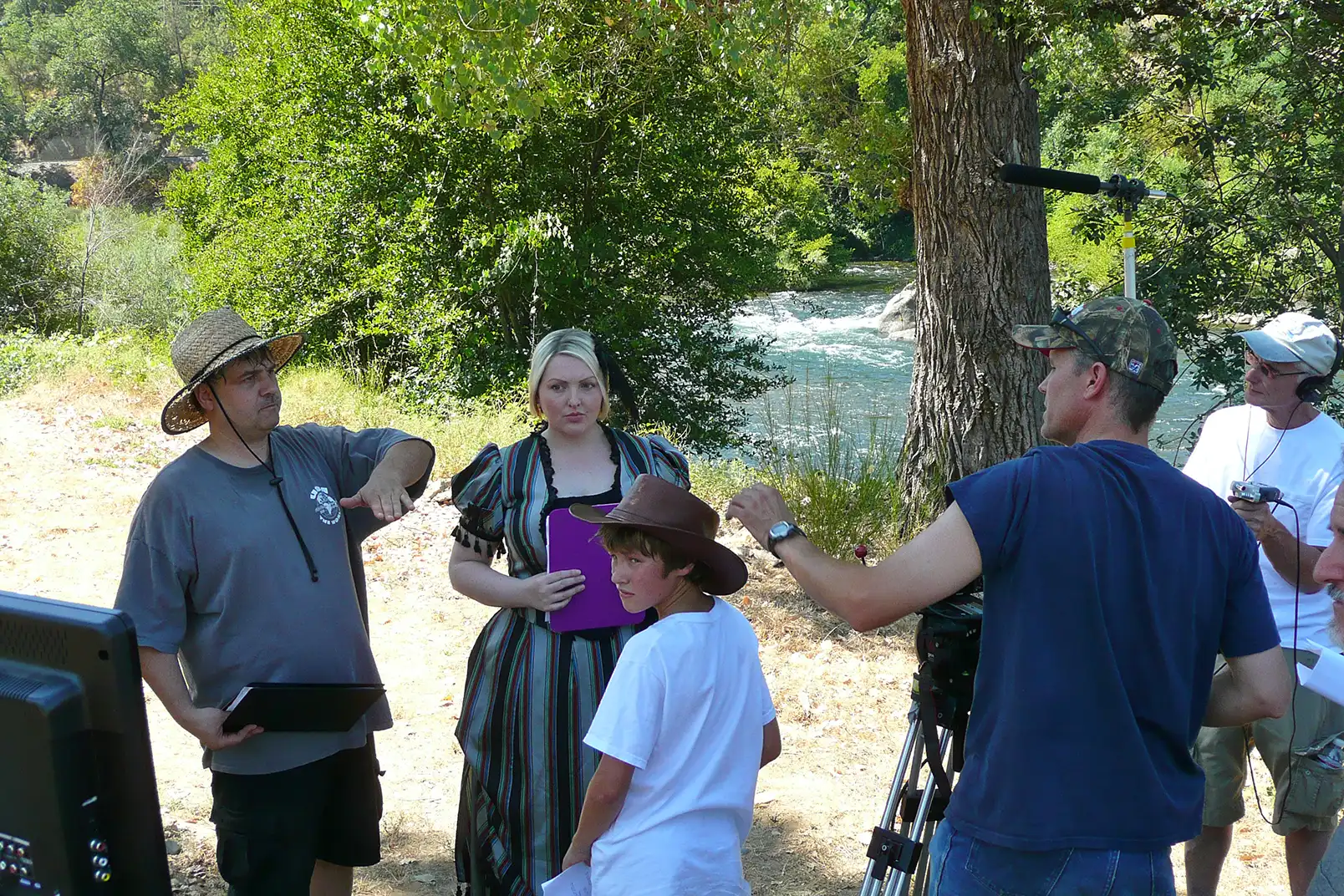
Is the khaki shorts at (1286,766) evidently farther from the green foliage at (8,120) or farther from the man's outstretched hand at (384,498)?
the green foliage at (8,120)

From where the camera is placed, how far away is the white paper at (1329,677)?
91.8 inches

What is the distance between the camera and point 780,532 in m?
2.22

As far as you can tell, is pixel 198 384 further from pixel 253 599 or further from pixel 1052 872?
pixel 1052 872

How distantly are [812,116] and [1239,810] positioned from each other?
10.9m

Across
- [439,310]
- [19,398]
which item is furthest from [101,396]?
[439,310]

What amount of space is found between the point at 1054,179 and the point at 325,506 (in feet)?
7.60

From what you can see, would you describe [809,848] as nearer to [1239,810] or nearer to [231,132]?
[1239,810]

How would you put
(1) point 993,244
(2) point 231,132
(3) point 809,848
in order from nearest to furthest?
(3) point 809,848
(1) point 993,244
(2) point 231,132

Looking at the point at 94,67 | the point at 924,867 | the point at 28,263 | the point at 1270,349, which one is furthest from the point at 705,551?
the point at 94,67

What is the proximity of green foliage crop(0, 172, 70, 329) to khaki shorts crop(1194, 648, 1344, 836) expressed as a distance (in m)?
20.8

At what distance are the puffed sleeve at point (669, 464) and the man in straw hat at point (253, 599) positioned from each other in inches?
25.8

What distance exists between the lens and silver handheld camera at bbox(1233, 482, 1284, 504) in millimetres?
2725

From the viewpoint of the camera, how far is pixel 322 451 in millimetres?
3100

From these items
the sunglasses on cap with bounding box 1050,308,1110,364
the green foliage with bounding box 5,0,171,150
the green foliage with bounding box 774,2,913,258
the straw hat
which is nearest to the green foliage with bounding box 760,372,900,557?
the straw hat
